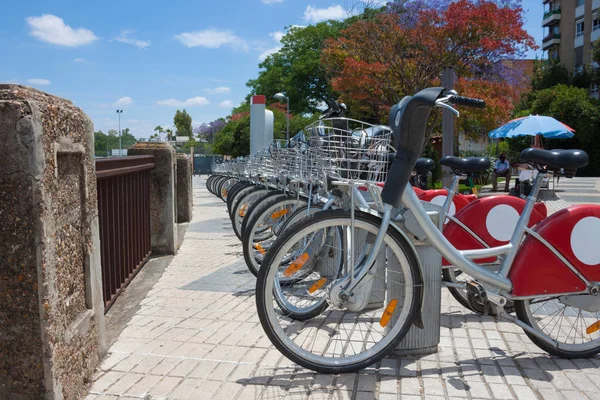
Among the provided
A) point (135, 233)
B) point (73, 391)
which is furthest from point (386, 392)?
point (135, 233)

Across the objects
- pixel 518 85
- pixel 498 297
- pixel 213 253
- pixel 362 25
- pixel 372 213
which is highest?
pixel 362 25

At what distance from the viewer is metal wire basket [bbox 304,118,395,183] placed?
319 cm

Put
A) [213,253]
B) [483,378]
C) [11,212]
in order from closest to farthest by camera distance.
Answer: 1. [11,212]
2. [483,378]
3. [213,253]

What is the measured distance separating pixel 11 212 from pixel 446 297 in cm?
371

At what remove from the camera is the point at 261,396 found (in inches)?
111

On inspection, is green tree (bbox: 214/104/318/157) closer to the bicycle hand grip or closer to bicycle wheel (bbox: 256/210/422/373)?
bicycle wheel (bbox: 256/210/422/373)

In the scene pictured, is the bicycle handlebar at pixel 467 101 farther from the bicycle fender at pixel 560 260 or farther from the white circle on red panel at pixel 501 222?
the white circle on red panel at pixel 501 222

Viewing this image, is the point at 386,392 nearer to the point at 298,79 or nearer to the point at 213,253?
the point at 213,253

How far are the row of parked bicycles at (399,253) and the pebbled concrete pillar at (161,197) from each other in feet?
10.1

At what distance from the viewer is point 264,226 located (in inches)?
211

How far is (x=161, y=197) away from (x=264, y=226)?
186 cm

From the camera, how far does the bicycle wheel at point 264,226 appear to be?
198 inches

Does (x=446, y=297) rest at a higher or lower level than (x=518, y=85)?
lower

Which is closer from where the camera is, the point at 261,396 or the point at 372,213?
the point at 261,396
